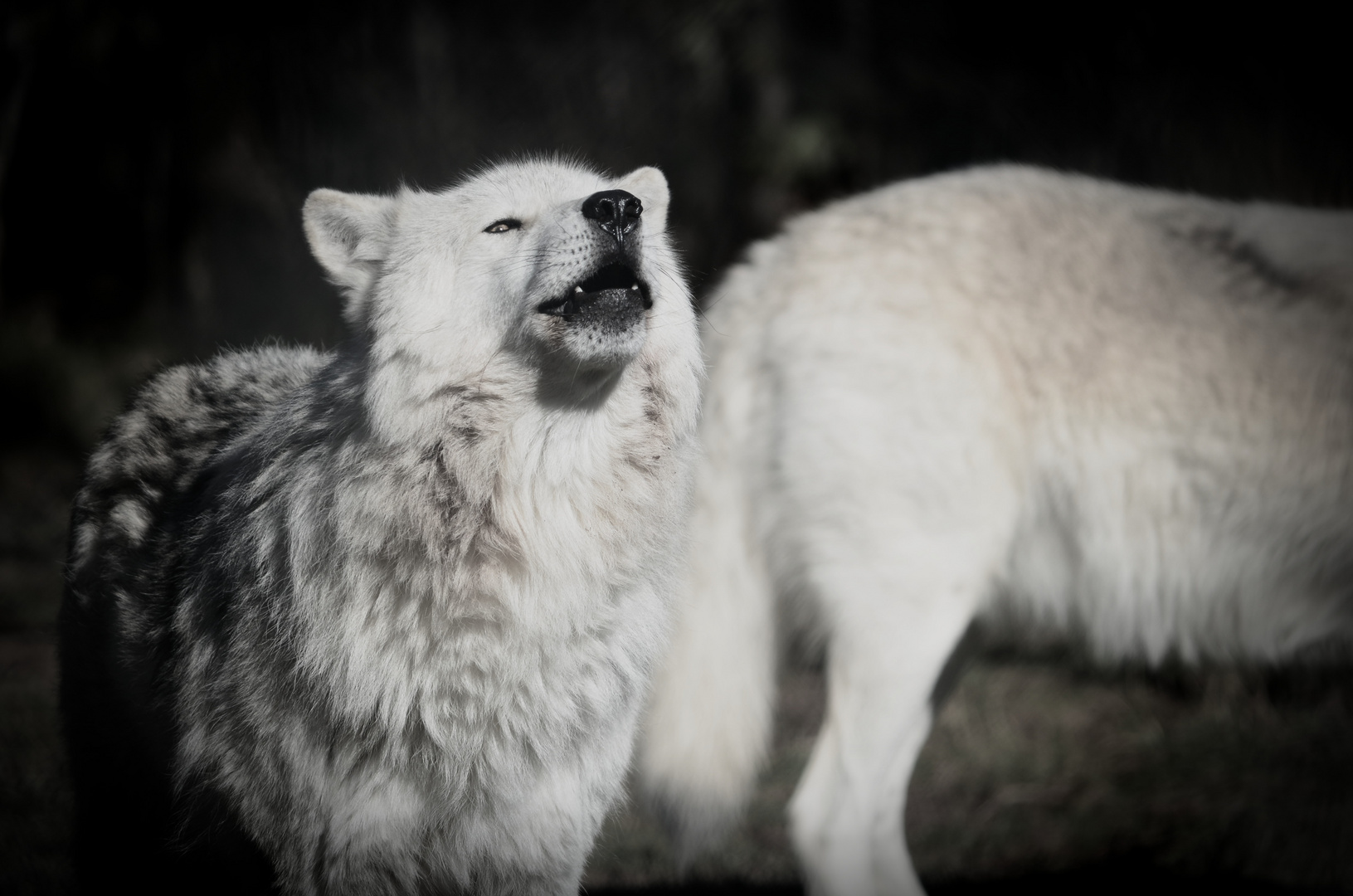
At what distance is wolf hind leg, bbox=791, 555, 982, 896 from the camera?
11.6 feet

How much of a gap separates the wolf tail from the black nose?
4.38ft

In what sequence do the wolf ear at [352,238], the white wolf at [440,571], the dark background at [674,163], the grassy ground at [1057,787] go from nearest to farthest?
the white wolf at [440,571], the wolf ear at [352,238], the grassy ground at [1057,787], the dark background at [674,163]

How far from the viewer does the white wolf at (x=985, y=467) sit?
3.64 metres

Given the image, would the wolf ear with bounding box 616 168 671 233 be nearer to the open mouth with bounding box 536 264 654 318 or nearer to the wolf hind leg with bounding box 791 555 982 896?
the open mouth with bounding box 536 264 654 318

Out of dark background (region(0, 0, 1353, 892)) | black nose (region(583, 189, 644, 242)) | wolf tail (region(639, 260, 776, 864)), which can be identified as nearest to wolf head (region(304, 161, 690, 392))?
black nose (region(583, 189, 644, 242))

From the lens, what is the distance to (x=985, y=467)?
367cm

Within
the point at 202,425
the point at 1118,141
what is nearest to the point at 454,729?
the point at 202,425

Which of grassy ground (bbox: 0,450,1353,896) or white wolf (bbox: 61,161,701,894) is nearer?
white wolf (bbox: 61,161,701,894)

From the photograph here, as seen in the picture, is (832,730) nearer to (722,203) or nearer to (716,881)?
(716,881)

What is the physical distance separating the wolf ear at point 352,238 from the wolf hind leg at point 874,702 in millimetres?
1820

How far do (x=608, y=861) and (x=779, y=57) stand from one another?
652 centimetres

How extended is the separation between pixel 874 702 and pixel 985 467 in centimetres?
85

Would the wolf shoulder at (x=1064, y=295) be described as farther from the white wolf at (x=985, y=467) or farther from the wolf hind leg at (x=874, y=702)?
the wolf hind leg at (x=874, y=702)

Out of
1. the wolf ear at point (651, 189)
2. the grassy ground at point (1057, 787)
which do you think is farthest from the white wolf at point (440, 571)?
the grassy ground at point (1057, 787)
